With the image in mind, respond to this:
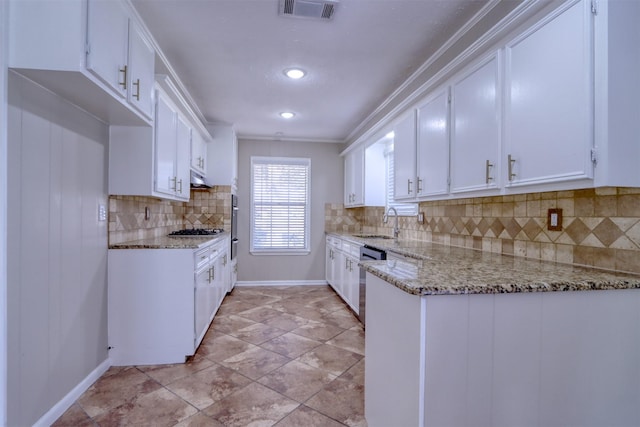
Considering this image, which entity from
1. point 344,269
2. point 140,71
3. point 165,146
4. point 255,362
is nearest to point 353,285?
point 344,269

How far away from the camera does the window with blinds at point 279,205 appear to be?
5250 mm

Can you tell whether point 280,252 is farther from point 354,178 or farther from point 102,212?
point 102,212

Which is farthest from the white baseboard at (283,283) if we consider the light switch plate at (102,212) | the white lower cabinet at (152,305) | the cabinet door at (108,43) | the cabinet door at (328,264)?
the cabinet door at (108,43)

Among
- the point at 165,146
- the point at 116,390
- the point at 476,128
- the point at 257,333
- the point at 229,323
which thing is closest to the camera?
the point at 476,128

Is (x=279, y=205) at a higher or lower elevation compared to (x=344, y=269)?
higher

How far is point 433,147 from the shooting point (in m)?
2.49

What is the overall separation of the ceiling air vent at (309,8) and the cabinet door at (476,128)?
37.6 inches

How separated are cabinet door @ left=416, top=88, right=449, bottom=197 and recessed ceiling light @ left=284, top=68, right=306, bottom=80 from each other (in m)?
1.09

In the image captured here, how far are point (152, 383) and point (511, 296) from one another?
2.26m

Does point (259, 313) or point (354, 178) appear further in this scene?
point (354, 178)

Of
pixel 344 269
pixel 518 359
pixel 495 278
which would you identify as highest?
pixel 495 278

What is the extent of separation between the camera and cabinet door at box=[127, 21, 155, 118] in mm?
1949

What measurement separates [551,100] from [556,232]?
73 cm

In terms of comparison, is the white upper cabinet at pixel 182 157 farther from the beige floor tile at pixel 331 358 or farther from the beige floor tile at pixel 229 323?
the beige floor tile at pixel 331 358
